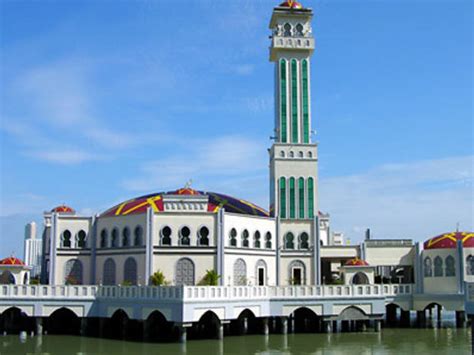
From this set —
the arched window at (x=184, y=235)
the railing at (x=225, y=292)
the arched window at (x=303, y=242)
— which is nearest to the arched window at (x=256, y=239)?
the arched window at (x=303, y=242)

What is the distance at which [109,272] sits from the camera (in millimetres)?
45469

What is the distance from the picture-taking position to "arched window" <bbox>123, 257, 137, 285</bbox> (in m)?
43.8

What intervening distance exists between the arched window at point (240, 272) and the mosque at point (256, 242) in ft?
0.24

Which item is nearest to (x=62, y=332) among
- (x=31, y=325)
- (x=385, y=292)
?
(x=31, y=325)

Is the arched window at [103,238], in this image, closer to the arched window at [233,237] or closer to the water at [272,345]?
the water at [272,345]

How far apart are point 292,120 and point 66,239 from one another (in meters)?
21.3

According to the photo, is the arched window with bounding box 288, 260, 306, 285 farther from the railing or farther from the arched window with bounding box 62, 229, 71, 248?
the arched window with bounding box 62, 229, 71, 248

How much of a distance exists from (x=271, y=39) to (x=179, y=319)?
29.8 meters

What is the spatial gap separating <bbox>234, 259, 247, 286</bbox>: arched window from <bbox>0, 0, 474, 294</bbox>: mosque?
0.07 meters

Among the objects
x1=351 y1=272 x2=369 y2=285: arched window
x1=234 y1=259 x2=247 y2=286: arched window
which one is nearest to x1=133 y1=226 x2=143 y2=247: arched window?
x1=234 y1=259 x2=247 y2=286: arched window

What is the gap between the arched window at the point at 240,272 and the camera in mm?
44906

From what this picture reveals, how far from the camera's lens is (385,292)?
45.3 meters

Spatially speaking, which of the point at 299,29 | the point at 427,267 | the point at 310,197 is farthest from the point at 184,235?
the point at 299,29

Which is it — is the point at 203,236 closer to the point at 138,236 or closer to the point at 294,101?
the point at 138,236
